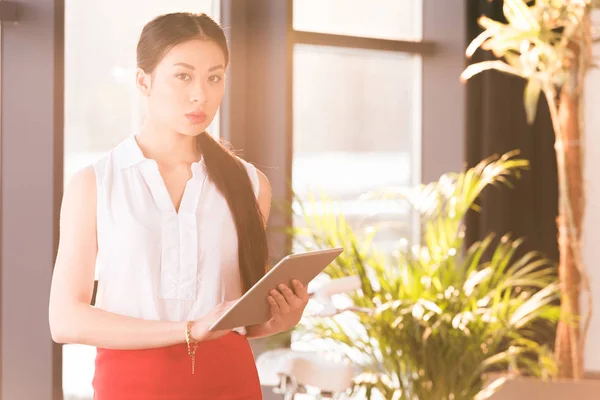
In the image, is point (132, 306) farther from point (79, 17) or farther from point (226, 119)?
point (226, 119)

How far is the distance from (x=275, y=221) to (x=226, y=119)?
0.47 meters

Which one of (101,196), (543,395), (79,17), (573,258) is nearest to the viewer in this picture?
(101,196)

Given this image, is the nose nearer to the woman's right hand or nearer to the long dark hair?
the long dark hair

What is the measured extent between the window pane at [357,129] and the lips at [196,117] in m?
2.26

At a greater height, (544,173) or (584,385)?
(544,173)

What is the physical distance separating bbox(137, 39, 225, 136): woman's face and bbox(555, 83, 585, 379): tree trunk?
241 centimetres

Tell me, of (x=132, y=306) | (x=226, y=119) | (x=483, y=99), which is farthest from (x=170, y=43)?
(x=483, y=99)

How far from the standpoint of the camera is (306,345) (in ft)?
12.8

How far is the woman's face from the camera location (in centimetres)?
167

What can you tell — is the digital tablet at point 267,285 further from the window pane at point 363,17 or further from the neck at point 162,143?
the window pane at point 363,17

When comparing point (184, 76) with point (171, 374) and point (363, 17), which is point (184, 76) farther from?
point (363, 17)

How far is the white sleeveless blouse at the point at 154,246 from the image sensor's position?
1.63m

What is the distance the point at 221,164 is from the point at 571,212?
2395 millimetres

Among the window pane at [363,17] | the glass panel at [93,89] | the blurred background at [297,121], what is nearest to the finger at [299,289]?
the blurred background at [297,121]
